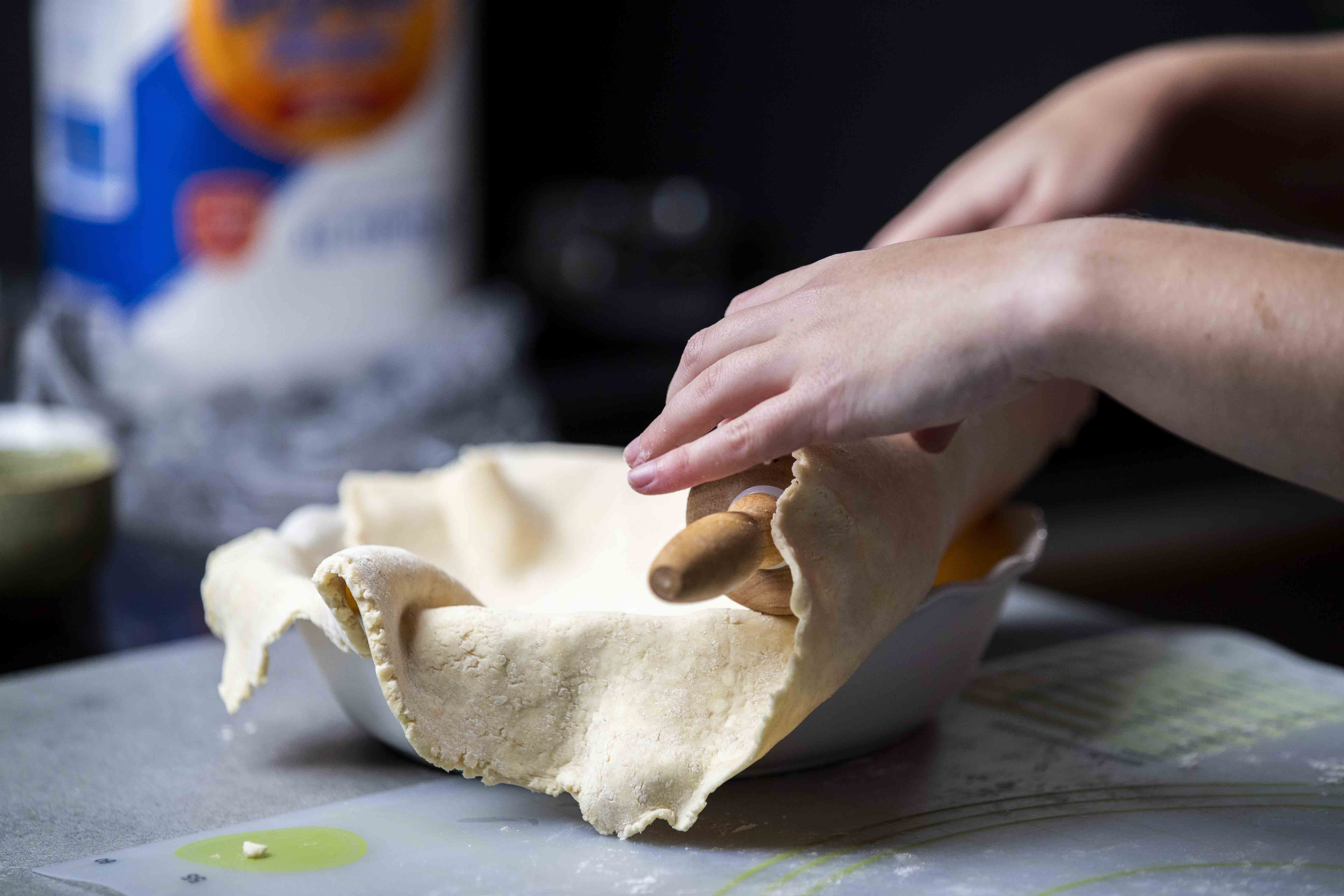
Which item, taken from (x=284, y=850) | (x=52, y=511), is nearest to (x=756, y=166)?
(x=52, y=511)

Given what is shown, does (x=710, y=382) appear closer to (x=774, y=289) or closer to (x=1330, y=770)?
(x=774, y=289)

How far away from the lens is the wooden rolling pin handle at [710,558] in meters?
0.47

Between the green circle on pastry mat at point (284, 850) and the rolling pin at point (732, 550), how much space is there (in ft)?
0.58

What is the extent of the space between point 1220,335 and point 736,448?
0.63ft

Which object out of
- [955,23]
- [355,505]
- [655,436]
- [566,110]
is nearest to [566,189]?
[566,110]

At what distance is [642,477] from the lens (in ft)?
1.79

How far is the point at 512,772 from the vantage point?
1.77ft

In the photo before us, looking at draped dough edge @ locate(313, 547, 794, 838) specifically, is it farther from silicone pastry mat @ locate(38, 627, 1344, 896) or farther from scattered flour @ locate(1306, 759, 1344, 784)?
scattered flour @ locate(1306, 759, 1344, 784)

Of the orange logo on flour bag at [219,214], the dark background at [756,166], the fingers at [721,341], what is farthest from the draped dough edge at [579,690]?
the dark background at [756,166]

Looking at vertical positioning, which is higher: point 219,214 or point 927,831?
point 219,214

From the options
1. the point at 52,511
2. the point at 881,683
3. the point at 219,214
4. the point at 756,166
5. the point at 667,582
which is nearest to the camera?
the point at 667,582

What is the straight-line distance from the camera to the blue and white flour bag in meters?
1.14

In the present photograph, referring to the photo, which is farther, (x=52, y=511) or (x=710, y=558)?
(x=52, y=511)

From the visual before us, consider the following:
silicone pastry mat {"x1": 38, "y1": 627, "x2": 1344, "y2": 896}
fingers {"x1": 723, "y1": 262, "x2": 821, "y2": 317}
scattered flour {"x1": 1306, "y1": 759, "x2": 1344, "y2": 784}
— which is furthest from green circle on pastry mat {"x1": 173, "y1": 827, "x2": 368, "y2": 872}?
scattered flour {"x1": 1306, "y1": 759, "x2": 1344, "y2": 784}
